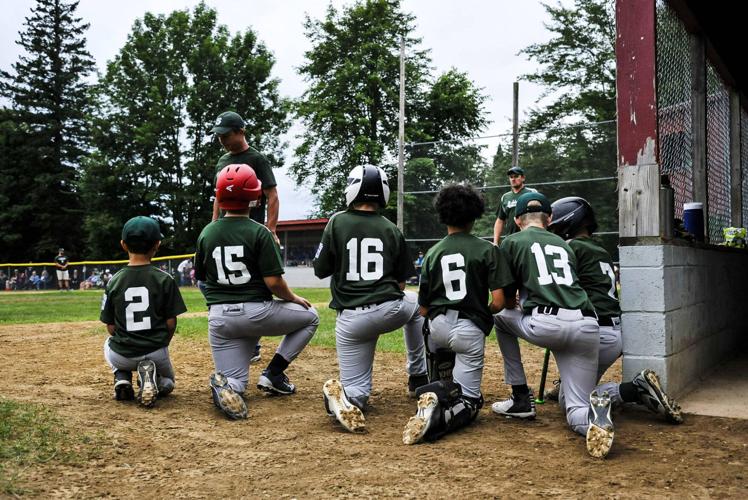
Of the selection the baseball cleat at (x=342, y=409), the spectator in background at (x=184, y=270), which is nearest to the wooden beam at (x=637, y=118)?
the baseball cleat at (x=342, y=409)

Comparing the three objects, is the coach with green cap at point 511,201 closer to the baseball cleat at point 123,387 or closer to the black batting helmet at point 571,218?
the black batting helmet at point 571,218

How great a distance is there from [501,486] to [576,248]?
79.4 inches

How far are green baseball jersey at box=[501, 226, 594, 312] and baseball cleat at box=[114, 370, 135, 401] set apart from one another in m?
2.90

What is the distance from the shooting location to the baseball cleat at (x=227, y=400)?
14.0ft

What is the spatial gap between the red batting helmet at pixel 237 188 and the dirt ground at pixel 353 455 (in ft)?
4.85

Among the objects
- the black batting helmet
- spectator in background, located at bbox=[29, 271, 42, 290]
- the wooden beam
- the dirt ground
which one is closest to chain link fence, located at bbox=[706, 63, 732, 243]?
the wooden beam

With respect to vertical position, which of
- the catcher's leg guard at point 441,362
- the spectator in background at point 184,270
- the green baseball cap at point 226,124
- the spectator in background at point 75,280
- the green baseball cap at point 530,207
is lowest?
the spectator in background at point 75,280

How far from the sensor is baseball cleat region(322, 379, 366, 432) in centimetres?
392

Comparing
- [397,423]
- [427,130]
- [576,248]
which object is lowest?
[397,423]

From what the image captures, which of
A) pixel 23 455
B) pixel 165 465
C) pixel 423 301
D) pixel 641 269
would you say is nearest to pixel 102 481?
pixel 165 465

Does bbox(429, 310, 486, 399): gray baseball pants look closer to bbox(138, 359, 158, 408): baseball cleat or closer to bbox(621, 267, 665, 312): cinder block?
bbox(621, 267, 665, 312): cinder block

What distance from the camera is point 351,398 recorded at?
14.3 feet

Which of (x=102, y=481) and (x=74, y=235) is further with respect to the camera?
(x=74, y=235)

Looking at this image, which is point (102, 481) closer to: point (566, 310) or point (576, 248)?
point (566, 310)
